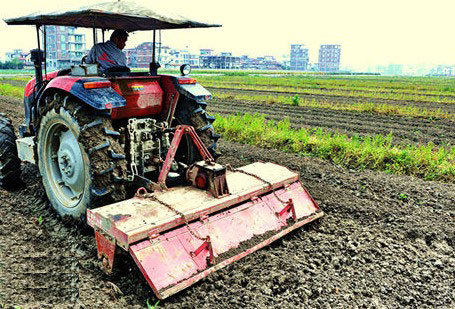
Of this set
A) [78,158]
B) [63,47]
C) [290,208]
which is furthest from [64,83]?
[290,208]

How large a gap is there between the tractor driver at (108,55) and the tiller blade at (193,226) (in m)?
1.61

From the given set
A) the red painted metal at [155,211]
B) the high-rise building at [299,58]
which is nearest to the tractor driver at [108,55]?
the red painted metal at [155,211]

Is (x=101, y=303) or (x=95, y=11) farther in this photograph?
(x=95, y=11)

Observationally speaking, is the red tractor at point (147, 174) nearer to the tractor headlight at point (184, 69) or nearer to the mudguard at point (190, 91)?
the mudguard at point (190, 91)

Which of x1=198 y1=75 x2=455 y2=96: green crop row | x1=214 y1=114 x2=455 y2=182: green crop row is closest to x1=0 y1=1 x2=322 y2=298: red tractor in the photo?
x1=214 y1=114 x2=455 y2=182: green crop row

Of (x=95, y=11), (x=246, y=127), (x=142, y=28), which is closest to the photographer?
(x=95, y=11)

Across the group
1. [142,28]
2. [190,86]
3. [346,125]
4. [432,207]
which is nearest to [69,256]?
[190,86]

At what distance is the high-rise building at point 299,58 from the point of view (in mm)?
138625

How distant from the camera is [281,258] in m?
3.34

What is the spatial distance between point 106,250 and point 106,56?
213 centimetres

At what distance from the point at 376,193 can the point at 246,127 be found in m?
3.64

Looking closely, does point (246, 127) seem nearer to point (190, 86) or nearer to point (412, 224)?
point (190, 86)

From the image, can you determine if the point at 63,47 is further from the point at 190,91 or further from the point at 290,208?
the point at 290,208

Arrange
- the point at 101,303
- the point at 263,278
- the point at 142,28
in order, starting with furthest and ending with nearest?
the point at 142,28 → the point at 263,278 → the point at 101,303
